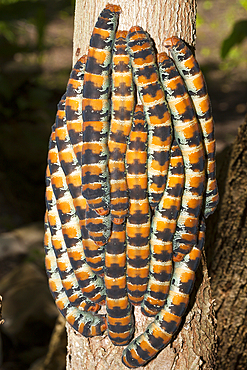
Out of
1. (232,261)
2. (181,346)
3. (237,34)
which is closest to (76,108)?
(181,346)

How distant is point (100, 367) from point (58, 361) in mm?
1025

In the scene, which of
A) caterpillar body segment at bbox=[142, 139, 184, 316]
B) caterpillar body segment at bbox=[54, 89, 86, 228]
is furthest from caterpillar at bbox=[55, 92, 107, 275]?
caterpillar body segment at bbox=[142, 139, 184, 316]

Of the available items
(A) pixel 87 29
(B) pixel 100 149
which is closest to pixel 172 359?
(B) pixel 100 149

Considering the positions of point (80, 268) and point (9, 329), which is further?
point (9, 329)

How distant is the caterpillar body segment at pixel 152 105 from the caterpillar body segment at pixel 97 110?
5 cm

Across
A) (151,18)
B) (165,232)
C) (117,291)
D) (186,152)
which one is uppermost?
(151,18)

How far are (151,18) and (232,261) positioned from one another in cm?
99

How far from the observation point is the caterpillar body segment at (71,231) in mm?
785

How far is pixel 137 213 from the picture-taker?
0.72 m

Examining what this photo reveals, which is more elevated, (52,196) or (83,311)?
(52,196)

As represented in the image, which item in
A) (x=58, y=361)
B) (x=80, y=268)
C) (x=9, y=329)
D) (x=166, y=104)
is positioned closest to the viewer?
(x=166, y=104)

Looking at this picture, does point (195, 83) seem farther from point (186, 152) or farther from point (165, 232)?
point (165, 232)

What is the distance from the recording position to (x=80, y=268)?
0.80m

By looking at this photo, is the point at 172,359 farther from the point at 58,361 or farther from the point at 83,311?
the point at 58,361
